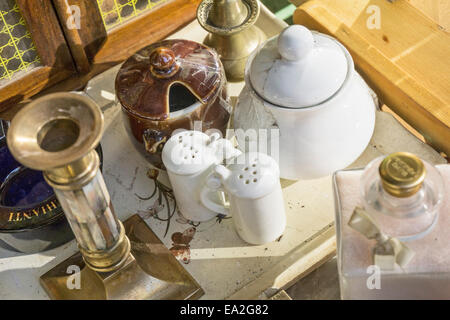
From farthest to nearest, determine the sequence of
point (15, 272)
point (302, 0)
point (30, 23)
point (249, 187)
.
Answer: point (302, 0) → point (30, 23) → point (15, 272) → point (249, 187)

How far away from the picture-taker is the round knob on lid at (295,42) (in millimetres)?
860

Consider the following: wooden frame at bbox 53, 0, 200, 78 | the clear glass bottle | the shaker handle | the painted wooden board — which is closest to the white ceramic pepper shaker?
the shaker handle

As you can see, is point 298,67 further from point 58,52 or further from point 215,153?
point 58,52

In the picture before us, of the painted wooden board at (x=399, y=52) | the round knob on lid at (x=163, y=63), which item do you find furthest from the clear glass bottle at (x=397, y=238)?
the round knob on lid at (x=163, y=63)

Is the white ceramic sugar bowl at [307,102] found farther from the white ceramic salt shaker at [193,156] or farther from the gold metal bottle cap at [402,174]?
the gold metal bottle cap at [402,174]

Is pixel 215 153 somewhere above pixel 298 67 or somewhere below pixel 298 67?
below

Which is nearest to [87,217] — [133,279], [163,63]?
[133,279]

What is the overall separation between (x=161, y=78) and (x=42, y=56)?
34 centimetres

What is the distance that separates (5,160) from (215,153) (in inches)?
15.7

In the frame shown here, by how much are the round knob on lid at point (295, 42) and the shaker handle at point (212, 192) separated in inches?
8.2

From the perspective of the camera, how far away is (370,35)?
119cm

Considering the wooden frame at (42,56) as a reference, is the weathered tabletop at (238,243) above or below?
below

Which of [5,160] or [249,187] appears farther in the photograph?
[5,160]

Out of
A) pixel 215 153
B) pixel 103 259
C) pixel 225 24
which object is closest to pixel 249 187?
pixel 215 153
